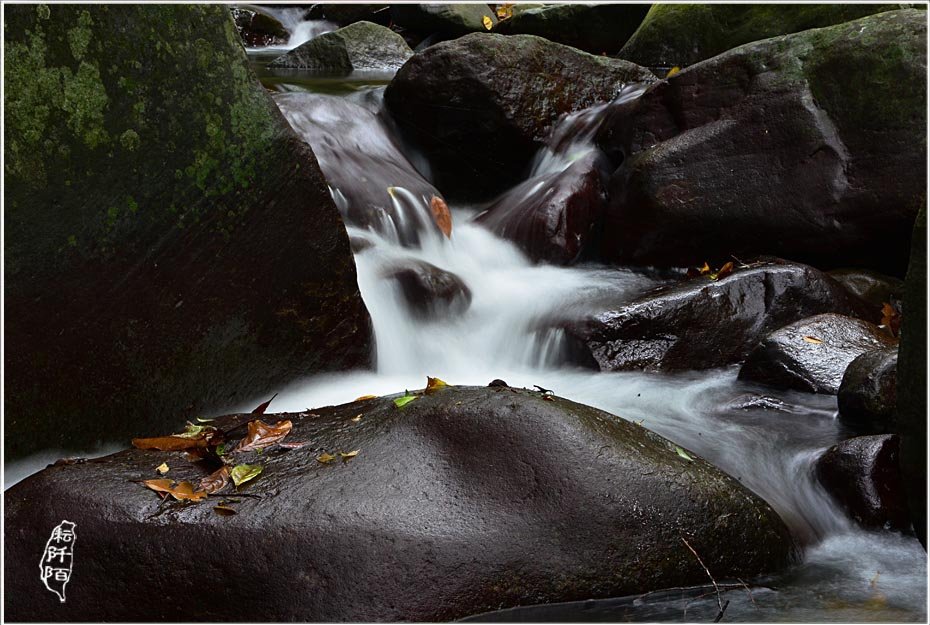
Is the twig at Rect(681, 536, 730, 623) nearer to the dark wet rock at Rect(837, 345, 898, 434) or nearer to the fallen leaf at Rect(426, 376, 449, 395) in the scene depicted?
the fallen leaf at Rect(426, 376, 449, 395)

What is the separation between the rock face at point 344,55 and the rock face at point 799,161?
567 centimetres

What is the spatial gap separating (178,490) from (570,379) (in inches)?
109

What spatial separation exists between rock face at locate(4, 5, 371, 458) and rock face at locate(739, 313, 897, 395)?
2405 mm

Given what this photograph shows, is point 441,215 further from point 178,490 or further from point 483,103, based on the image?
point 178,490

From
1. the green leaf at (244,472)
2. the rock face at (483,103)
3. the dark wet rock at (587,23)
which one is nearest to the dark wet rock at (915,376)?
the green leaf at (244,472)

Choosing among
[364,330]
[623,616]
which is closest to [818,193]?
[364,330]

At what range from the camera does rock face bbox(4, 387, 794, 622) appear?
2.88 m

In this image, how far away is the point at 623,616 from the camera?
9.82ft

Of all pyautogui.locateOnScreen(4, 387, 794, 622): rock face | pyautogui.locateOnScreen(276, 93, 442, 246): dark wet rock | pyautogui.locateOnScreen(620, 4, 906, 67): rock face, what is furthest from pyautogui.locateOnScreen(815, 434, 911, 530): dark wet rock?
pyautogui.locateOnScreen(620, 4, 906, 67): rock face

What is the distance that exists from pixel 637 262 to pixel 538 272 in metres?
0.78

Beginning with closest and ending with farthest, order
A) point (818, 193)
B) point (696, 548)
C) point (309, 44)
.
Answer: point (696, 548) → point (818, 193) → point (309, 44)

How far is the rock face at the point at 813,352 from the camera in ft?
16.3

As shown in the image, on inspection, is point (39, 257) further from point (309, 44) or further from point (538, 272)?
point (309, 44)

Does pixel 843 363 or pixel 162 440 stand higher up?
pixel 162 440
